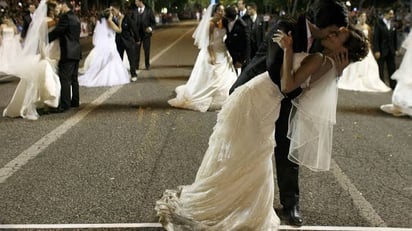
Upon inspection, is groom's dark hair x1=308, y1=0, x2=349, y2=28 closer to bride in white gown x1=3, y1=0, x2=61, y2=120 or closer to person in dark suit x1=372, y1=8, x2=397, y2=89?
bride in white gown x1=3, y1=0, x2=61, y2=120

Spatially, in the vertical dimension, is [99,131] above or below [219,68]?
below

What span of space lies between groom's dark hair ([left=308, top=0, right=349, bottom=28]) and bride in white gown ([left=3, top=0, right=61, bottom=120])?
A: 6.05 m

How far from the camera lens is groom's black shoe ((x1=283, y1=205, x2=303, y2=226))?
4.30 m

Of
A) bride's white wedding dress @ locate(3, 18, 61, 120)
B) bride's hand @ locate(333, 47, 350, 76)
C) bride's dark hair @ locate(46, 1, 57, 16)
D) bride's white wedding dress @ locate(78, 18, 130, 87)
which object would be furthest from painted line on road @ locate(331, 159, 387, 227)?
bride's white wedding dress @ locate(78, 18, 130, 87)

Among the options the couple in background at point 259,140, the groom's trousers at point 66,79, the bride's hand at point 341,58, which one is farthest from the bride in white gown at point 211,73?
the bride's hand at point 341,58

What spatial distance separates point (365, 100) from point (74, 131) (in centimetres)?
623

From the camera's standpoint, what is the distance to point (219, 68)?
374 inches

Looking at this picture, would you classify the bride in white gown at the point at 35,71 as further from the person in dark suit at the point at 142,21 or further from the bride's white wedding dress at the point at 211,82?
the person in dark suit at the point at 142,21

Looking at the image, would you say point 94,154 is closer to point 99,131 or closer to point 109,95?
point 99,131

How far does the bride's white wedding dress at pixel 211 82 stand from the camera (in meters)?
9.34

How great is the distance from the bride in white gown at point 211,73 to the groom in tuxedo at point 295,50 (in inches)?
192

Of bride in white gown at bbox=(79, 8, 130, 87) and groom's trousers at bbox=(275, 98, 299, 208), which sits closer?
groom's trousers at bbox=(275, 98, 299, 208)

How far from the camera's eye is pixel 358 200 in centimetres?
496

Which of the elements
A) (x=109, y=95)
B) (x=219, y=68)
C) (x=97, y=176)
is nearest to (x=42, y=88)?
(x=109, y=95)
